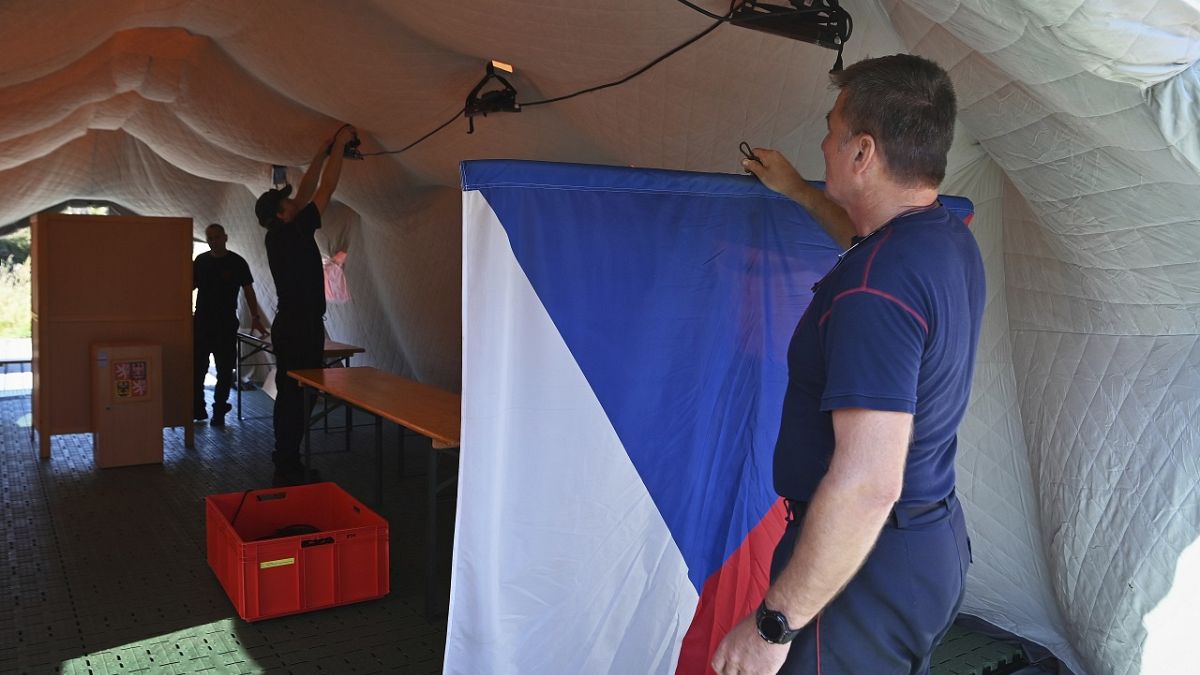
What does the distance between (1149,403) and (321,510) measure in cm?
333

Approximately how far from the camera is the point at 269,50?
15.8ft

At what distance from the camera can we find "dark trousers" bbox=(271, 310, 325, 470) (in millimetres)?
5234

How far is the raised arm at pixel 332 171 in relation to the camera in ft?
16.9

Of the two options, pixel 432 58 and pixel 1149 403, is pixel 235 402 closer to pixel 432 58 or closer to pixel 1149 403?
pixel 432 58

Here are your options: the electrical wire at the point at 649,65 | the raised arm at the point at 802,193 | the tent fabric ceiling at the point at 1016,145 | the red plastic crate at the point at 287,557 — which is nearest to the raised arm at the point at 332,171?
the tent fabric ceiling at the point at 1016,145

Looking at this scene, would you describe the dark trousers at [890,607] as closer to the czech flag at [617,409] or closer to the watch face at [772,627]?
the watch face at [772,627]

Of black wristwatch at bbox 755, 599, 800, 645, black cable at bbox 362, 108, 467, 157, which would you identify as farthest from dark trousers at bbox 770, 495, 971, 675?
black cable at bbox 362, 108, 467, 157

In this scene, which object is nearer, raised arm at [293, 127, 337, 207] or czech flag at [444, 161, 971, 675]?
czech flag at [444, 161, 971, 675]

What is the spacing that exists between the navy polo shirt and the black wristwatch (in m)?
0.23

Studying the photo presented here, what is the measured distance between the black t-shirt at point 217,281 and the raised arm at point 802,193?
20.3ft

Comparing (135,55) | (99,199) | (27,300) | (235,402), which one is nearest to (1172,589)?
(135,55)

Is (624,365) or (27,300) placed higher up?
(624,365)

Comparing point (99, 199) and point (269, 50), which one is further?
point (99, 199)

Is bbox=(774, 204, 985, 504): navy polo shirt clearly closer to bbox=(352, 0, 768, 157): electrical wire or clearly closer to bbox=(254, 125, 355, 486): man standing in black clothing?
bbox=(352, 0, 768, 157): electrical wire
